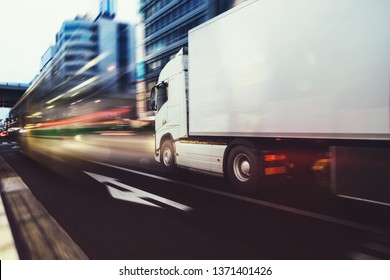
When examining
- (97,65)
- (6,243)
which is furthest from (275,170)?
(97,65)

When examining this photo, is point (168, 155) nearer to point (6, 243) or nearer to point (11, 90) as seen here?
point (6, 243)

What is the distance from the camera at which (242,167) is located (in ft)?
21.7

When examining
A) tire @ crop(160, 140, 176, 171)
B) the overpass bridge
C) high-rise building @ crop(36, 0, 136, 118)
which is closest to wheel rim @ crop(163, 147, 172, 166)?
tire @ crop(160, 140, 176, 171)

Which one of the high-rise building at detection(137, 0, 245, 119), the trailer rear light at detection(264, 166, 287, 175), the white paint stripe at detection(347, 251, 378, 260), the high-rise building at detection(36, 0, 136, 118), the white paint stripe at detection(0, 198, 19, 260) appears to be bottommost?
the white paint stripe at detection(347, 251, 378, 260)

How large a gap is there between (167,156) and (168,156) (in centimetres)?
8

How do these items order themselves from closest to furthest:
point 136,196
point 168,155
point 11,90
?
point 136,196
point 168,155
point 11,90

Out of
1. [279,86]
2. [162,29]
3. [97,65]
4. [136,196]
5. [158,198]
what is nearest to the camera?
[279,86]

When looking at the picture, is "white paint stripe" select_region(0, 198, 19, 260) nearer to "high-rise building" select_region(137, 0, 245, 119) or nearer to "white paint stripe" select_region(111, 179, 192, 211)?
"white paint stripe" select_region(111, 179, 192, 211)

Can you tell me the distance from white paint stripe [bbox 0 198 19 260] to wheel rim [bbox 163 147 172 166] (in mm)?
4944

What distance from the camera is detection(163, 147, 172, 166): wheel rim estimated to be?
9448 millimetres

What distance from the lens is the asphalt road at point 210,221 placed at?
142 inches

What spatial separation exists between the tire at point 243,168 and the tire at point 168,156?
2.74 m

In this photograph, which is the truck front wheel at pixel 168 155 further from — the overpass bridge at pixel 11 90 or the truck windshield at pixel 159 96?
the overpass bridge at pixel 11 90

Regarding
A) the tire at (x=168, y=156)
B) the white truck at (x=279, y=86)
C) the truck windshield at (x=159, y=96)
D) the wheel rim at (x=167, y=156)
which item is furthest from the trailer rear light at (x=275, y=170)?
the truck windshield at (x=159, y=96)
